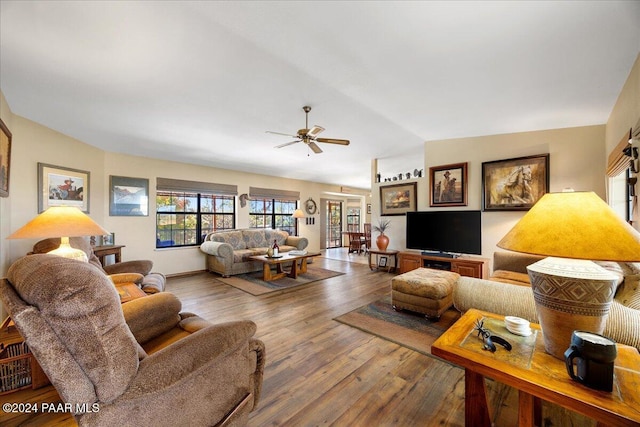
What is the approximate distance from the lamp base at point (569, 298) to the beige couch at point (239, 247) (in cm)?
480

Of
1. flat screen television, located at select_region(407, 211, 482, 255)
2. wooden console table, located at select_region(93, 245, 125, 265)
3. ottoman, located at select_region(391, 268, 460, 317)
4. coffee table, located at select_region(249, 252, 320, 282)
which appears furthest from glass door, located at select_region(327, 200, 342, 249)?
wooden console table, located at select_region(93, 245, 125, 265)

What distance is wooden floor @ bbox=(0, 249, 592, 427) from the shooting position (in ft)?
5.11

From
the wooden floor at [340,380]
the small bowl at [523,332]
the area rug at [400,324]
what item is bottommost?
the wooden floor at [340,380]

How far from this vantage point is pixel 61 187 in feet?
11.6

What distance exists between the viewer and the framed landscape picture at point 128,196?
4496mm

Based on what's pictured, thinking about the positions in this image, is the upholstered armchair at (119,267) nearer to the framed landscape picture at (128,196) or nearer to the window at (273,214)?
the framed landscape picture at (128,196)

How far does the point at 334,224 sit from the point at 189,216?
5612mm

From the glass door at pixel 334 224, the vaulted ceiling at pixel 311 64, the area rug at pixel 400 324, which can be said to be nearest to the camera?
the vaulted ceiling at pixel 311 64

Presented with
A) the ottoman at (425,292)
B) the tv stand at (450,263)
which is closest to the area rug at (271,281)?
the tv stand at (450,263)

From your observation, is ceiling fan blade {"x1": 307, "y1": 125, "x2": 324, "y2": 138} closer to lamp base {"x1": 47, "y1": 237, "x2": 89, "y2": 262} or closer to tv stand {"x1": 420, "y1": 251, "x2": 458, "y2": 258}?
lamp base {"x1": 47, "y1": 237, "x2": 89, "y2": 262}

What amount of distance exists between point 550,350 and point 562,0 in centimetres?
199

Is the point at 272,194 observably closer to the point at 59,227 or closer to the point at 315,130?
the point at 315,130

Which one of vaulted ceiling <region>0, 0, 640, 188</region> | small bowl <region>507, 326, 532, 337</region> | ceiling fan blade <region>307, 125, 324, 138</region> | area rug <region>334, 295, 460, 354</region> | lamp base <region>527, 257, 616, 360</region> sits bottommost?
area rug <region>334, 295, 460, 354</region>

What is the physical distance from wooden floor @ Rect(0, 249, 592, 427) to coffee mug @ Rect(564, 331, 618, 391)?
0.89 m
